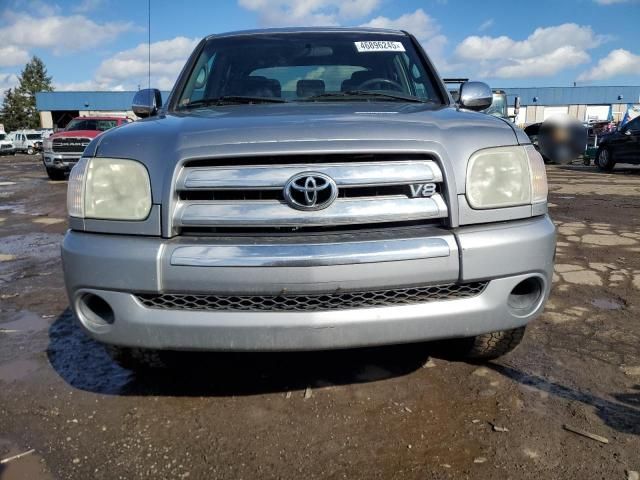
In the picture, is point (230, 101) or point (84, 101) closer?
point (230, 101)

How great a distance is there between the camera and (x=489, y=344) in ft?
8.46

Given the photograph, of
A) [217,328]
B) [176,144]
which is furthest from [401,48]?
[217,328]

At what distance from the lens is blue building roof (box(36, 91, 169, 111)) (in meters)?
55.6

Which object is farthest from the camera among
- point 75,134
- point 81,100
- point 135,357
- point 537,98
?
point 81,100

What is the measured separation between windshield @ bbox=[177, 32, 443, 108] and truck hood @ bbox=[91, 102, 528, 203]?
0.82 metres

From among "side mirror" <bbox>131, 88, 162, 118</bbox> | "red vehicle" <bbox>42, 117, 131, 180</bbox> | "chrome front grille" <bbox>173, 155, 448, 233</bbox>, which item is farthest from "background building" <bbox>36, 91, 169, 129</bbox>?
"chrome front grille" <bbox>173, 155, 448, 233</bbox>

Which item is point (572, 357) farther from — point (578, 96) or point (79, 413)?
point (578, 96)

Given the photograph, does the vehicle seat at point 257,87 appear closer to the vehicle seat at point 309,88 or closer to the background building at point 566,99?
the vehicle seat at point 309,88

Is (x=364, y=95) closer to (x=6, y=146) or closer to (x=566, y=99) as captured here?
(x=6, y=146)

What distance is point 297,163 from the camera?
2016 mm

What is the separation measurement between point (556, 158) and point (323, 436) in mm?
15057

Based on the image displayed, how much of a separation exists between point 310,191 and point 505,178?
84 cm

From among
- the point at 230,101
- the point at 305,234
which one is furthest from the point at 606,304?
the point at 230,101

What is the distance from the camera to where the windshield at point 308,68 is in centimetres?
313
